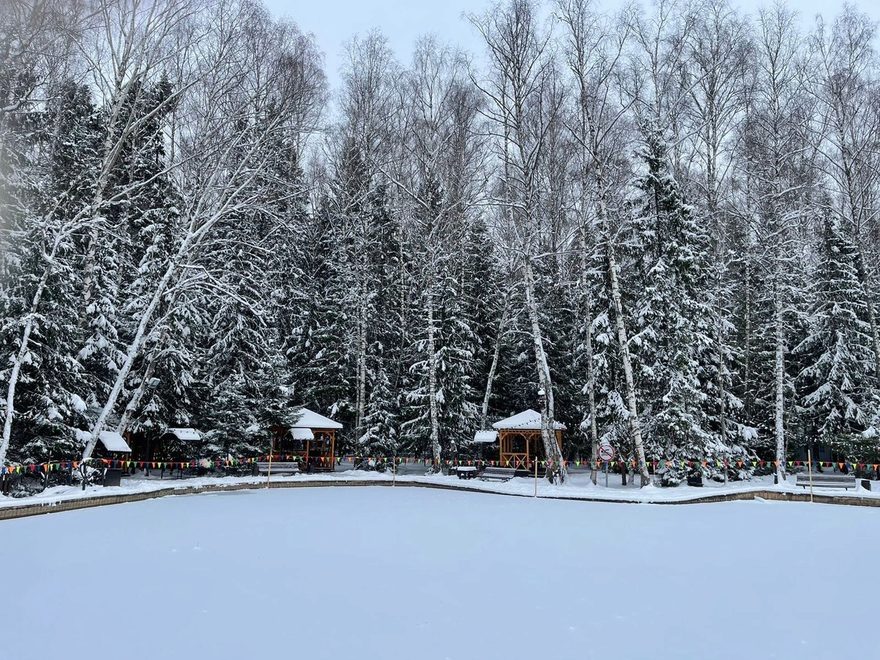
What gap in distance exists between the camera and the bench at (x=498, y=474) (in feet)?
92.8

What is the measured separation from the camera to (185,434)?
2962 centimetres

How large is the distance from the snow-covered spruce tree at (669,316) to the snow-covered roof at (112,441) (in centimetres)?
2033

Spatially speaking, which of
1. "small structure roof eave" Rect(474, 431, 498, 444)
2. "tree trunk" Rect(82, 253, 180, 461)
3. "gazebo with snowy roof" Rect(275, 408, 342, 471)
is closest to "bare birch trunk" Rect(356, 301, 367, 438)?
"gazebo with snowy roof" Rect(275, 408, 342, 471)

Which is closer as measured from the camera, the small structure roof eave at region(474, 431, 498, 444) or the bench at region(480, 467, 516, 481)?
the bench at region(480, 467, 516, 481)

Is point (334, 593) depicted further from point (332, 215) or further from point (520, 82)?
point (332, 215)

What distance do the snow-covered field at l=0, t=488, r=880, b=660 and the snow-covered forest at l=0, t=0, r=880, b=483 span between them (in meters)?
10.7

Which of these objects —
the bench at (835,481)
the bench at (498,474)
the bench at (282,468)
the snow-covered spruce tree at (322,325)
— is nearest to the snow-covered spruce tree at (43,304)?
the bench at (282,468)

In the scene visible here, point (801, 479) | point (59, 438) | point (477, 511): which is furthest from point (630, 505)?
point (59, 438)

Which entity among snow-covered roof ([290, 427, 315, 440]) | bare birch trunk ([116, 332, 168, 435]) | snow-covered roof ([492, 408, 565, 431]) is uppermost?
bare birch trunk ([116, 332, 168, 435])

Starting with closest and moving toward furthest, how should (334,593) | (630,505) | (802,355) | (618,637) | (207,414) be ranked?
(618,637) < (334,593) < (630,505) < (207,414) < (802,355)

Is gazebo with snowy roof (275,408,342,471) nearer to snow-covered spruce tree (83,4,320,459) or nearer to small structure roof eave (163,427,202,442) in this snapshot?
small structure roof eave (163,427,202,442)

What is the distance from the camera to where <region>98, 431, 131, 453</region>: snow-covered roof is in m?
24.5

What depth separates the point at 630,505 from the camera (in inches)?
752

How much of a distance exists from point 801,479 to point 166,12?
28720 millimetres
